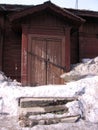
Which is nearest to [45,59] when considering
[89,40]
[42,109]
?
[89,40]

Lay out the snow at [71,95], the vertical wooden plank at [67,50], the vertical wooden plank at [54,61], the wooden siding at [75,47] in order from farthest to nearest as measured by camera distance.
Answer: the wooden siding at [75,47] < the vertical wooden plank at [67,50] < the vertical wooden plank at [54,61] < the snow at [71,95]

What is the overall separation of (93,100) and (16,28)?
593cm

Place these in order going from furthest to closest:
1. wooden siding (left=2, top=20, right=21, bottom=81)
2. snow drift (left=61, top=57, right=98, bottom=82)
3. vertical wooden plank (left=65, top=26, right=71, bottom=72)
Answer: wooden siding (left=2, top=20, right=21, bottom=81), vertical wooden plank (left=65, top=26, right=71, bottom=72), snow drift (left=61, top=57, right=98, bottom=82)

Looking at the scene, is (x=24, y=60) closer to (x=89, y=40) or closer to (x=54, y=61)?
(x=54, y=61)

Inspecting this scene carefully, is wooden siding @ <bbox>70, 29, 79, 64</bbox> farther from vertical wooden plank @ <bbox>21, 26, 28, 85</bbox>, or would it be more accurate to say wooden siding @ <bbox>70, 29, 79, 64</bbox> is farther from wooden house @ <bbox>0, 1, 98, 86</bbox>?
vertical wooden plank @ <bbox>21, 26, 28, 85</bbox>

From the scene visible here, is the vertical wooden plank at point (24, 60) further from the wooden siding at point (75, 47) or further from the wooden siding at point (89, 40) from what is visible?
the wooden siding at point (89, 40)

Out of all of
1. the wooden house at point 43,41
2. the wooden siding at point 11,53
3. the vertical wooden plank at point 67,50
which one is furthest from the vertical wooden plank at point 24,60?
the vertical wooden plank at point 67,50

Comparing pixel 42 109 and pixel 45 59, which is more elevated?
pixel 45 59

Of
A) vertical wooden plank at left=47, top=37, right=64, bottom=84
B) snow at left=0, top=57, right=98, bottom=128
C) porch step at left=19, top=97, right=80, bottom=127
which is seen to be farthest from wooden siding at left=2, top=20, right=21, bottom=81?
porch step at left=19, top=97, right=80, bottom=127

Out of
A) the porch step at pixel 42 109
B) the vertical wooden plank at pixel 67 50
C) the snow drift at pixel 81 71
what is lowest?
the porch step at pixel 42 109

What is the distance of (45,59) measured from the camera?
42.9 ft

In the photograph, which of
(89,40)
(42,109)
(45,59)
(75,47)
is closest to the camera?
(42,109)

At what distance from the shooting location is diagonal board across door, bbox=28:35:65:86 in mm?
12914

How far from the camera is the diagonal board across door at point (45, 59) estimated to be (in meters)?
12.9
